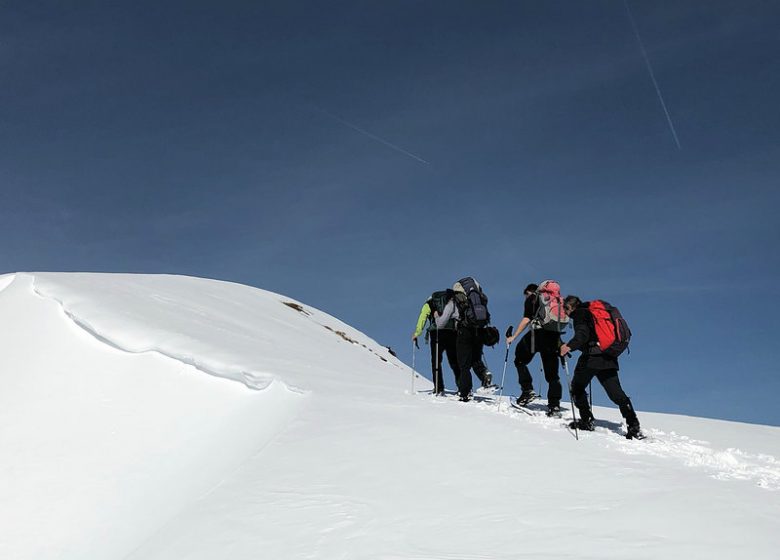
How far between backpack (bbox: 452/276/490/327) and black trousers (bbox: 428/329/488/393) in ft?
2.31

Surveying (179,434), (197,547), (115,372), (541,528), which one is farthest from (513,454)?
(115,372)

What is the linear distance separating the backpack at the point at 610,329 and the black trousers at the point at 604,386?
28cm

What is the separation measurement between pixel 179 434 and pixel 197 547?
10.6 ft

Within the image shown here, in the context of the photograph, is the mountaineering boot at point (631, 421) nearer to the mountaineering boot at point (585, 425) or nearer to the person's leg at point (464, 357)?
the mountaineering boot at point (585, 425)

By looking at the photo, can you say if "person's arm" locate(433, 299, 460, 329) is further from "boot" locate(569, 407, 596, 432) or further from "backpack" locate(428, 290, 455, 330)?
"boot" locate(569, 407, 596, 432)

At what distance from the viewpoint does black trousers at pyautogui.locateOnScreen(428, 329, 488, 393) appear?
34.1 feet

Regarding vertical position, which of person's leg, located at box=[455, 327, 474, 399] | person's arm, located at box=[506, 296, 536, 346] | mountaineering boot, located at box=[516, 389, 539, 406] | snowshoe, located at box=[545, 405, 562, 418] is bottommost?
snowshoe, located at box=[545, 405, 562, 418]

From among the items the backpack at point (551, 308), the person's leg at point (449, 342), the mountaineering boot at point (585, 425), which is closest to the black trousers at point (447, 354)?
the person's leg at point (449, 342)

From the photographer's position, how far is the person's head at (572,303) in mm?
7961

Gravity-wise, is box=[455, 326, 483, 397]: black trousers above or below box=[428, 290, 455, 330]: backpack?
below

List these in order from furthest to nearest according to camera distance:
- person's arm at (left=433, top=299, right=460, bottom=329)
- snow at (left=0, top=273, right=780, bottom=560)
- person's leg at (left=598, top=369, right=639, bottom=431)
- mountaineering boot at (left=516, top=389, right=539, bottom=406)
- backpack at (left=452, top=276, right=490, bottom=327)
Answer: person's arm at (left=433, top=299, right=460, bottom=329), mountaineering boot at (left=516, top=389, right=539, bottom=406), backpack at (left=452, top=276, right=490, bottom=327), person's leg at (left=598, top=369, right=639, bottom=431), snow at (left=0, top=273, right=780, bottom=560)

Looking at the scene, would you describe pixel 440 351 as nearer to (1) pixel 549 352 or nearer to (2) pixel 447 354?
(2) pixel 447 354

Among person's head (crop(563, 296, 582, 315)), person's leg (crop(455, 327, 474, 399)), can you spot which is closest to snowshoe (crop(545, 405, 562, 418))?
person's leg (crop(455, 327, 474, 399))

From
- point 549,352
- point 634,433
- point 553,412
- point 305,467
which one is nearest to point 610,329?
point 634,433
